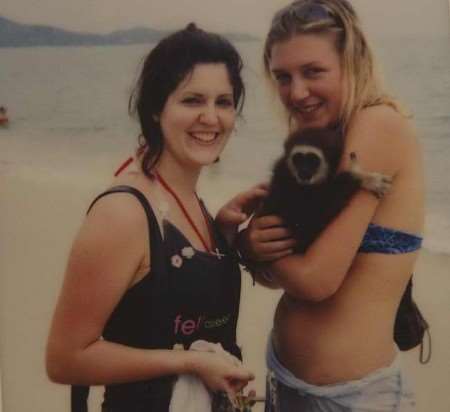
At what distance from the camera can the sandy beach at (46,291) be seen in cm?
131

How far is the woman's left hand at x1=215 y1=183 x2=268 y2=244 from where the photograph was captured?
51.3 inches

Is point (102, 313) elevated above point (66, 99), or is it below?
below

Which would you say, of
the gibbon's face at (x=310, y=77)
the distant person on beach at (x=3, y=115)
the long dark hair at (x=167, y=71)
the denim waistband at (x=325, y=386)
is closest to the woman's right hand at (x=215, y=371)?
the denim waistband at (x=325, y=386)

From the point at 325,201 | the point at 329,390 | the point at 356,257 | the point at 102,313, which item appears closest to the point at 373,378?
the point at 329,390

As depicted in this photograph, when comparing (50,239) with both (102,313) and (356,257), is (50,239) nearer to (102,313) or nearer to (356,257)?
(102,313)

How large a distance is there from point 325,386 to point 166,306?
367mm

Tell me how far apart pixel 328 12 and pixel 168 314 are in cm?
66

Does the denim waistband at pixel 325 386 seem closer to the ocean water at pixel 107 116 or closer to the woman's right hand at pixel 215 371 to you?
the woman's right hand at pixel 215 371

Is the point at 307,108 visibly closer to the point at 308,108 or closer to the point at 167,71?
the point at 308,108

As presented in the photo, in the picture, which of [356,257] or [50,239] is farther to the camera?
[50,239]

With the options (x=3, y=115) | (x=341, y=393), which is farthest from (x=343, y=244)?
(x=3, y=115)

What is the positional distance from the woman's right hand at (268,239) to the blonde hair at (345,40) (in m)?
0.23

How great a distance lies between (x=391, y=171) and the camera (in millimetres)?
1207

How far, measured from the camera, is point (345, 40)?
128cm
